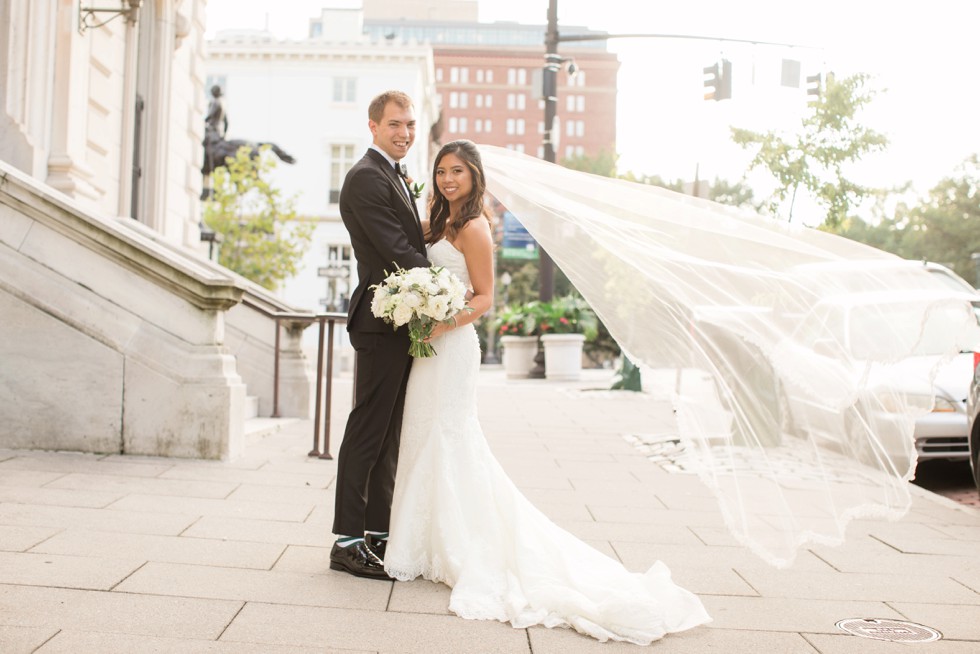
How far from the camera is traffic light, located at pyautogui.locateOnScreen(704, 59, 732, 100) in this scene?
18469 millimetres

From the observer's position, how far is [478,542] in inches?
180

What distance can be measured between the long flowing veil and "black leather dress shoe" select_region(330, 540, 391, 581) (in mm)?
1629

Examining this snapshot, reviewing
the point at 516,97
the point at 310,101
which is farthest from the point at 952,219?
the point at 516,97

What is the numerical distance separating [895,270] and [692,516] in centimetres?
247

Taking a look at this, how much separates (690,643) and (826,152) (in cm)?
813

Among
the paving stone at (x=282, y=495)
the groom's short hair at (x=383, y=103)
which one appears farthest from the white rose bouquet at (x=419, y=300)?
the paving stone at (x=282, y=495)

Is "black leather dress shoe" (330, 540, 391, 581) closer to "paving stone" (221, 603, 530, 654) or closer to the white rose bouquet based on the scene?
"paving stone" (221, 603, 530, 654)

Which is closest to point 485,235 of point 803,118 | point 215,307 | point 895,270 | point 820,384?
point 820,384

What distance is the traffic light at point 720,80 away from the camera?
1847cm

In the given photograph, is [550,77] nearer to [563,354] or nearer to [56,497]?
[563,354]

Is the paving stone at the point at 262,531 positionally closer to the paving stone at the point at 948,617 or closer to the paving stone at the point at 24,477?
the paving stone at the point at 24,477

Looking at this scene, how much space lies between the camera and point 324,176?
4838 cm

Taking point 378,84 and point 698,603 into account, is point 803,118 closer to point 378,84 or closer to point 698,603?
point 698,603

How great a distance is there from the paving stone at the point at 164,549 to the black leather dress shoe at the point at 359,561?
0.39 meters
